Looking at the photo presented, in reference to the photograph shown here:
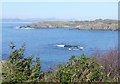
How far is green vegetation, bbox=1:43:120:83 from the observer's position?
153 inches

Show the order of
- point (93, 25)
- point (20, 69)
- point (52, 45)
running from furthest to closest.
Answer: point (93, 25) < point (52, 45) < point (20, 69)

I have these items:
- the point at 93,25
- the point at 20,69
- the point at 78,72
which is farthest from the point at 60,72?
the point at 93,25

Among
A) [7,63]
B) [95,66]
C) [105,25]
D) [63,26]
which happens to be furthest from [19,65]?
[63,26]

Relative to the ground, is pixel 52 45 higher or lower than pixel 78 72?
lower

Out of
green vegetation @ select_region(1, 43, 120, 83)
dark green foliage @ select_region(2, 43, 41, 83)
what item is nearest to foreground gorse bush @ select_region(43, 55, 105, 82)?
green vegetation @ select_region(1, 43, 120, 83)

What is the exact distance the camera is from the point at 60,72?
3971 mm

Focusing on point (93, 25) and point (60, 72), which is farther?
point (93, 25)

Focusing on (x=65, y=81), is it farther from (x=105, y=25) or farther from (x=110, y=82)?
(x=105, y=25)

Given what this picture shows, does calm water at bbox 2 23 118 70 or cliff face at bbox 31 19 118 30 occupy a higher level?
cliff face at bbox 31 19 118 30

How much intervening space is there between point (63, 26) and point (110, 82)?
67944 millimetres

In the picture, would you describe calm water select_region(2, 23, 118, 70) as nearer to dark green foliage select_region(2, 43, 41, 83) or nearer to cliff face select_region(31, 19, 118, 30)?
dark green foliage select_region(2, 43, 41, 83)

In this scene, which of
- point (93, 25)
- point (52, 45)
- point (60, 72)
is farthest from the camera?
point (93, 25)

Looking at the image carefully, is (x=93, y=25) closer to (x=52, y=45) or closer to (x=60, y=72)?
(x=52, y=45)

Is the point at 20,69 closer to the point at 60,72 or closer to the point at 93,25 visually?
the point at 60,72
